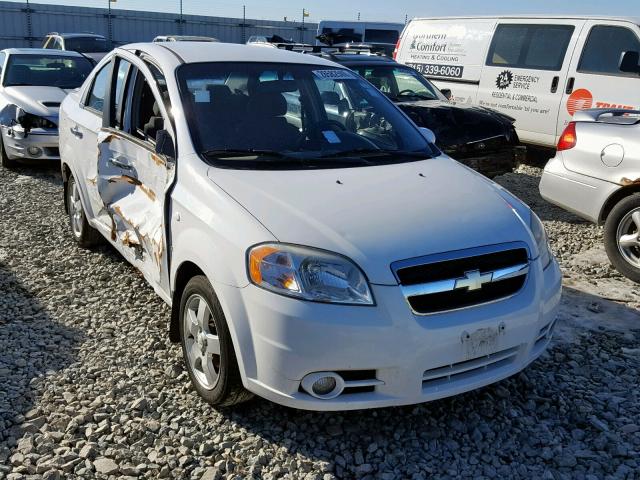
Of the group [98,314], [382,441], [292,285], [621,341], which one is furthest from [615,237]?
[98,314]

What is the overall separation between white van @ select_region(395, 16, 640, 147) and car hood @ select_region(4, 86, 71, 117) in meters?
5.61

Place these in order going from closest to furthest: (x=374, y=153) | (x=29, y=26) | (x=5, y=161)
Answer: (x=374, y=153) < (x=5, y=161) < (x=29, y=26)

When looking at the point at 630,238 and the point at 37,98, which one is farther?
the point at 37,98

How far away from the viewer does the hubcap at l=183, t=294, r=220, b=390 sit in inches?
119

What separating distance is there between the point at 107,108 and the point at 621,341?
12.2ft

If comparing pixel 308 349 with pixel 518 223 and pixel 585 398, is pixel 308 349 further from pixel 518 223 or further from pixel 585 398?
pixel 585 398

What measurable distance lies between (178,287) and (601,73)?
677cm

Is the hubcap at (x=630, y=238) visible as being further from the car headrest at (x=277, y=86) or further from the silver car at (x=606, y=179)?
the car headrest at (x=277, y=86)

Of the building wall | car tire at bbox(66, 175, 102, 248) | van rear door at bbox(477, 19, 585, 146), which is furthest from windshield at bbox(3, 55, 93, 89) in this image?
the building wall

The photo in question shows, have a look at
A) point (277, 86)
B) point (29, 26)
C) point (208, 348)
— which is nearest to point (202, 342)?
point (208, 348)

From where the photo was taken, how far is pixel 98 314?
4.23 metres

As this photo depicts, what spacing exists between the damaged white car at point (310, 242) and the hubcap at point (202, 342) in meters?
0.01

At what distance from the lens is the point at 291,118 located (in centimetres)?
384

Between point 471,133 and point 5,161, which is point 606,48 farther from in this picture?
point 5,161
